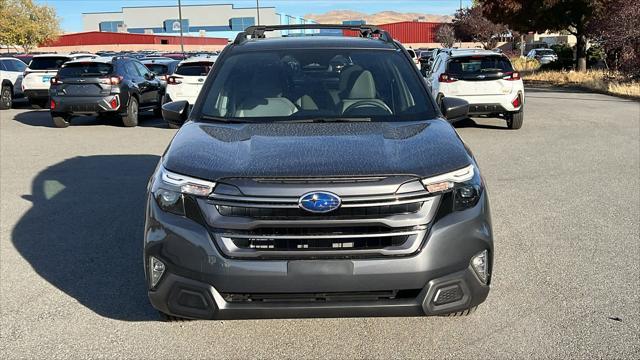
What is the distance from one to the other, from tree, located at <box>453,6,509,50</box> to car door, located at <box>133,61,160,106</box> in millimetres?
41813

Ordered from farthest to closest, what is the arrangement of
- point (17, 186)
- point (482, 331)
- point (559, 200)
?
point (17, 186) → point (559, 200) → point (482, 331)

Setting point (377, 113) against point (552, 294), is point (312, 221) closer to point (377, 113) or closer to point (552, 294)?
point (377, 113)

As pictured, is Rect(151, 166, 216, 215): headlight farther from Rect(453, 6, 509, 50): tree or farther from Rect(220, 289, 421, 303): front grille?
Rect(453, 6, 509, 50): tree

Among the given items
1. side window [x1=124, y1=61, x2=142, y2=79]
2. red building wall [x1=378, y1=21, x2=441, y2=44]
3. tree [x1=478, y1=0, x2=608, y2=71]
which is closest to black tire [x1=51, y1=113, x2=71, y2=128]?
side window [x1=124, y1=61, x2=142, y2=79]

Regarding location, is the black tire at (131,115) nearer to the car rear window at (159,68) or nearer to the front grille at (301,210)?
the car rear window at (159,68)

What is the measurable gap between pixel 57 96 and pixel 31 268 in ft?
34.4

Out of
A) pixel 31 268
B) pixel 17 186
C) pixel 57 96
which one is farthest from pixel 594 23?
pixel 31 268

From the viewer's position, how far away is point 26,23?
46000 mm

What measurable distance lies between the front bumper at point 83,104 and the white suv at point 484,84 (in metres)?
7.49

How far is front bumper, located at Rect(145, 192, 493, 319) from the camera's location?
2.98 metres

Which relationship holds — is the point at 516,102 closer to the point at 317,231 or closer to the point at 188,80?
the point at 188,80

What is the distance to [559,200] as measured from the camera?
23.0 feet

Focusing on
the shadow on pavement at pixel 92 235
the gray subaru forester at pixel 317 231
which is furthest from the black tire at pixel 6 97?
the gray subaru forester at pixel 317 231

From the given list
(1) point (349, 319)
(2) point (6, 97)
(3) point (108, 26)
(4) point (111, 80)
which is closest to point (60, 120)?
(4) point (111, 80)
